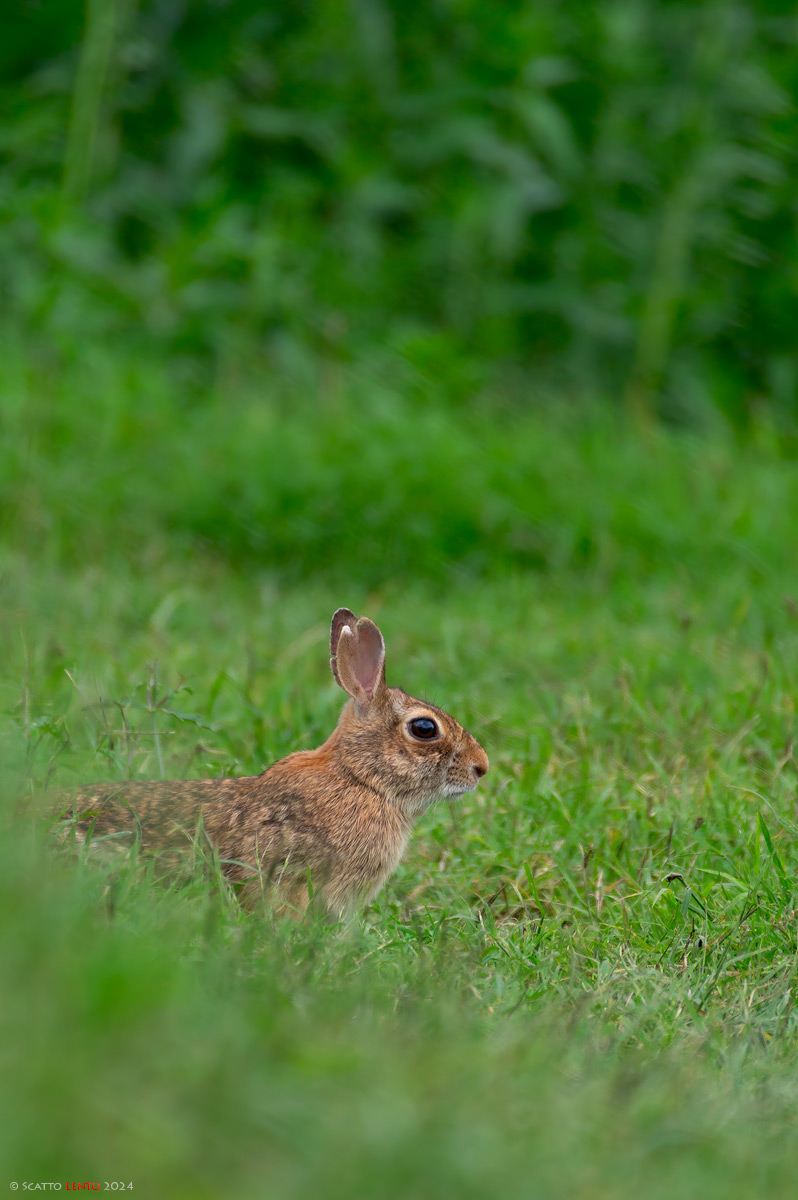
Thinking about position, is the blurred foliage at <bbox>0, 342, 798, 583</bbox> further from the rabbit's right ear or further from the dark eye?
the dark eye

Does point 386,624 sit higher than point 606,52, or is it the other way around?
point 606,52

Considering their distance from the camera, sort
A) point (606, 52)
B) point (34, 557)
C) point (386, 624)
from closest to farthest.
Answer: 1. point (386, 624)
2. point (34, 557)
3. point (606, 52)

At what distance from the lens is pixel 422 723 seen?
4055mm

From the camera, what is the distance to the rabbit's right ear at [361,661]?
4.04m

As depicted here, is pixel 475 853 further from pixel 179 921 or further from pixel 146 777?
pixel 179 921

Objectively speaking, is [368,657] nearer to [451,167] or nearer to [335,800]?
[335,800]

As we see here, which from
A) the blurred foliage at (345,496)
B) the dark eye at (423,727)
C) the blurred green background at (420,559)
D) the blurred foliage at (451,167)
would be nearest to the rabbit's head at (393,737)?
the dark eye at (423,727)

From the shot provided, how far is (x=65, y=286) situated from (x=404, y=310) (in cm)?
218

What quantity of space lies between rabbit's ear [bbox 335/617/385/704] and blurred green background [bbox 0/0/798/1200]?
43 centimetres

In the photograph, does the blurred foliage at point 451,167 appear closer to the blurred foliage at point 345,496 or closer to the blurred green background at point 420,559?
the blurred green background at point 420,559

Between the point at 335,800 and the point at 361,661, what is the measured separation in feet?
1.44

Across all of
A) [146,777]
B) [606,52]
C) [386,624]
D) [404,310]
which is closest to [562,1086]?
[146,777]

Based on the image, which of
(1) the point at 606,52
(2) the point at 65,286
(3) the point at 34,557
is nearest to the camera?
(3) the point at 34,557

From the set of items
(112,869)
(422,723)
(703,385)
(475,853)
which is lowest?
(703,385)
